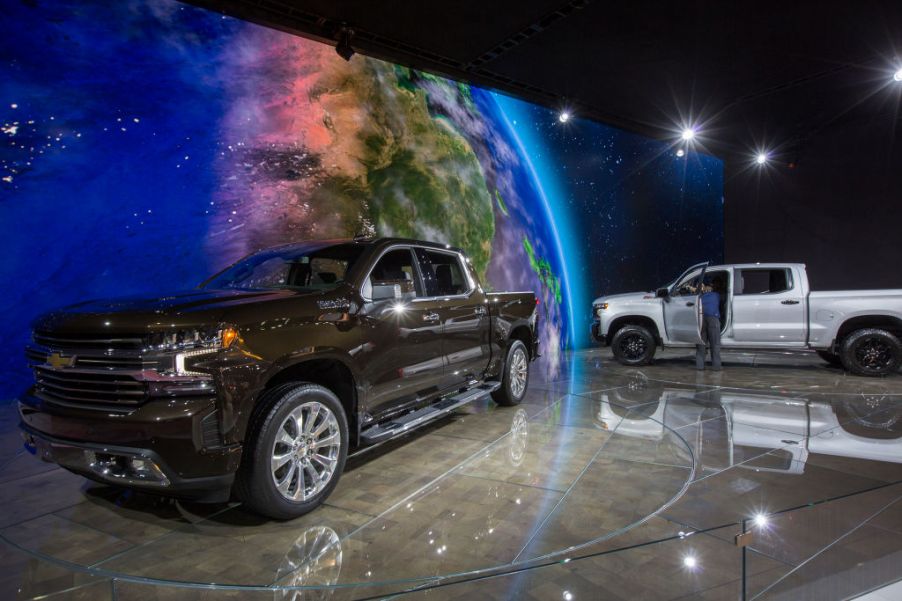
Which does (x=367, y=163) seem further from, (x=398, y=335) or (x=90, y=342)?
(x=90, y=342)

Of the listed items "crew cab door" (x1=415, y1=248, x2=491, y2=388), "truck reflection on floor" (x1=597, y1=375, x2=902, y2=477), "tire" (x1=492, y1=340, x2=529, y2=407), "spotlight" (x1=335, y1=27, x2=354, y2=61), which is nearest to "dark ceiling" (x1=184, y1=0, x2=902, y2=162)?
"spotlight" (x1=335, y1=27, x2=354, y2=61)

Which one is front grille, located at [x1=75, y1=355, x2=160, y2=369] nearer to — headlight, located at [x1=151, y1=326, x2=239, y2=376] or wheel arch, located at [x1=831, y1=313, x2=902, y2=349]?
headlight, located at [x1=151, y1=326, x2=239, y2=376]

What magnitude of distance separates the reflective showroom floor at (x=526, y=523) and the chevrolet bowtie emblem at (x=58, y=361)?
102 centimetres

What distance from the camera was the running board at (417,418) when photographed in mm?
3727

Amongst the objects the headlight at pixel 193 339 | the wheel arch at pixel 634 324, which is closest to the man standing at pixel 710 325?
the wheel arch at pixel 634 324

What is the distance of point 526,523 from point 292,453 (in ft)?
4.84

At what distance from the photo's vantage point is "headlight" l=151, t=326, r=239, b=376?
8.90 ft

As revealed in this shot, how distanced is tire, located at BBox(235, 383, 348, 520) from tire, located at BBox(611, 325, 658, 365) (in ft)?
24.1

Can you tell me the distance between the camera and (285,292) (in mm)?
3502

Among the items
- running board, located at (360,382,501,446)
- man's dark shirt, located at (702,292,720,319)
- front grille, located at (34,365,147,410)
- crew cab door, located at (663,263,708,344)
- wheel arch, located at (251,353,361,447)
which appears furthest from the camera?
crew cab door, located at (663,263,708,344)

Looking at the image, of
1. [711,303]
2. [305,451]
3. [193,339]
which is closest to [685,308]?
[711,303]

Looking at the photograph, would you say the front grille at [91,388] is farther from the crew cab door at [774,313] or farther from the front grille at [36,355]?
the crew cab door at [774,313]

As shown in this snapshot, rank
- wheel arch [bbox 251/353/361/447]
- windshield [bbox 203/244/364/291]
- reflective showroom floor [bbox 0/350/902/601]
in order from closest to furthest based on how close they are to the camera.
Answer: reflective showroom floor [bbox 0/350/902/601]
wheel arch [bbox 251/353/361/447]
windshield [bbox 203/244/364/291]

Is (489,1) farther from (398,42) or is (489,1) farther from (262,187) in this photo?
(262,187)
